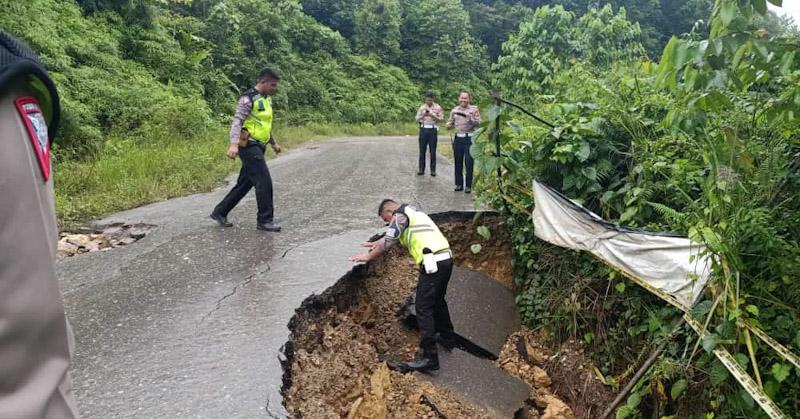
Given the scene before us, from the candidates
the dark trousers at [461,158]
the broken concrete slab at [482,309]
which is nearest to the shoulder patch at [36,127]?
the broken concrete slab at [482,309]

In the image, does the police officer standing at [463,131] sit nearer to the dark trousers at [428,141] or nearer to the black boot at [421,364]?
the dark trousers at [428,141]

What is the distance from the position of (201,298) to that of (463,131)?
18.2 ft

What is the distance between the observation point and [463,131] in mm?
8867

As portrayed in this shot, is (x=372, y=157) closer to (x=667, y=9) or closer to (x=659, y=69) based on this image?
(x=659, y=69)

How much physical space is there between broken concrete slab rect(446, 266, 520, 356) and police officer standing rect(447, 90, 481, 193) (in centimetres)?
297

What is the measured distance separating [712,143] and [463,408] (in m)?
2.58

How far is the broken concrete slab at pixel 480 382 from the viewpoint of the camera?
430 cm

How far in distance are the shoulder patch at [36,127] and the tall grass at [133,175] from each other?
21.2 ft

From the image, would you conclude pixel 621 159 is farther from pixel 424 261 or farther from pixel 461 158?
pixel 461 158

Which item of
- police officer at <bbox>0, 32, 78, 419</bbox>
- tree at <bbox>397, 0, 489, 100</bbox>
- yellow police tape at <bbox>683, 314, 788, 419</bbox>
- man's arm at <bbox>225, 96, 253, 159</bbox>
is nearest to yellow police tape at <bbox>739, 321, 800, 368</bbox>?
yellow police tape at <bbox>683, 314, 788, 419</bbox>

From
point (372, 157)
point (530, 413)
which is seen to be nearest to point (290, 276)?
point (530, 413)

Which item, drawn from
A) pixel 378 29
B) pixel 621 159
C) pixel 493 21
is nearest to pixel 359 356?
pixel 621 159

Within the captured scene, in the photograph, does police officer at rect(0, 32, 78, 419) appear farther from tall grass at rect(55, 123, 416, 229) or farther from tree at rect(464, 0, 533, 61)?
tree at rect(464, 0, 533, 61)

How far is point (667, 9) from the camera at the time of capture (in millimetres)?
50969
